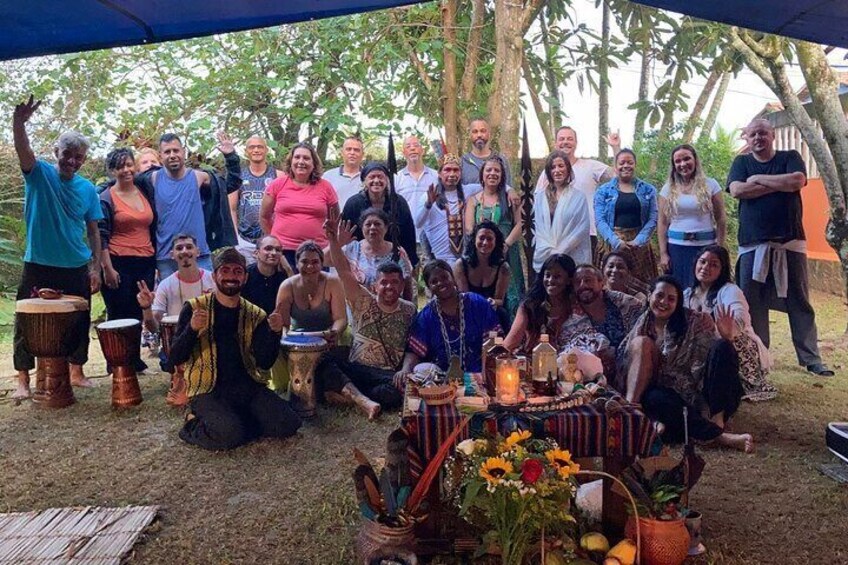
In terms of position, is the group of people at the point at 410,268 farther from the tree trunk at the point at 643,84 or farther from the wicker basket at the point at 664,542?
the tree trunk at the point at 643,84

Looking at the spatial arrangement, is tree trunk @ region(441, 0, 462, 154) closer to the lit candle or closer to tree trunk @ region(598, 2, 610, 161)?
tree trunk @ region(598, 2, 610, 161)

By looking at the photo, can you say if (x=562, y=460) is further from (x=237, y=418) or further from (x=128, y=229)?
(x=128, y=229)

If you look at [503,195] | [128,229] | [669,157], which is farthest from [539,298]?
[669,157]

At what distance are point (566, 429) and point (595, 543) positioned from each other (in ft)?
1.50

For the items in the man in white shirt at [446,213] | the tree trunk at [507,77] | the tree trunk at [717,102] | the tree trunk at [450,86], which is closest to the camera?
the man in white shirt at [446,213]

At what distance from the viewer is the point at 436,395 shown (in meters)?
3.19

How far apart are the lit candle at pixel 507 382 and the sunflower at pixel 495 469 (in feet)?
1.86

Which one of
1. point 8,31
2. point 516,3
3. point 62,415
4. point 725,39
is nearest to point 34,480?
point 62,415

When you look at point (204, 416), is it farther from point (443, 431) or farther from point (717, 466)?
point (717, 466)

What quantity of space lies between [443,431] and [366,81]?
6539 millimetres

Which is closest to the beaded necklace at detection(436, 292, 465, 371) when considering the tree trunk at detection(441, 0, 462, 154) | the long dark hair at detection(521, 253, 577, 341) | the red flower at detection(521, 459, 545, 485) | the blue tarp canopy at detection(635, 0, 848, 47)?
the long dark hair at detection(521, 253, 577, 341)

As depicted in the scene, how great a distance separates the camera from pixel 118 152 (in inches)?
229

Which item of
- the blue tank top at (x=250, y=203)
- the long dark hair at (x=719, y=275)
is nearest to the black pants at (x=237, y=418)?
the blue tank top at (x=250, y=203)

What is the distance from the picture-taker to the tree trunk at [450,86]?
9094mm
